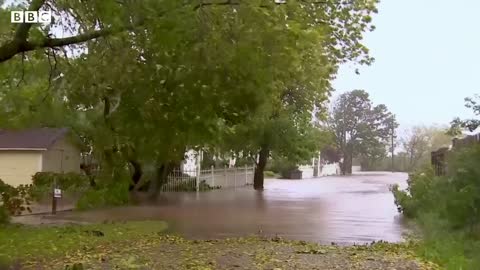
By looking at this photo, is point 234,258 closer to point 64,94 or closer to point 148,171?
point 64,94

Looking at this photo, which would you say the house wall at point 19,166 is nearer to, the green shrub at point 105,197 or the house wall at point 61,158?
the house wall at point 61,158

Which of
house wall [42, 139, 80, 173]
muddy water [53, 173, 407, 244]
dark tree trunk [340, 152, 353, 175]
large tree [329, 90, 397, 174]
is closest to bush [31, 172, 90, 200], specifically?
muddy water [53, 173, 407, 244]

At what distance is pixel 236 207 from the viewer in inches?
894

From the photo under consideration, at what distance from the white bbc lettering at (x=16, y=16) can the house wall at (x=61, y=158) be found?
1985 centimetres

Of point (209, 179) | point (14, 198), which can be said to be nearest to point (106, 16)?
point (14, 198)

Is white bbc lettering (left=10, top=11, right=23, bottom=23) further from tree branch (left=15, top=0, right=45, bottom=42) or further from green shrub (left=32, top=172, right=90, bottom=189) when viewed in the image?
green shrub (left=32, top=172, right=90, bottom=189)

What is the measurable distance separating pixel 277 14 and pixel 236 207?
49.4 feet

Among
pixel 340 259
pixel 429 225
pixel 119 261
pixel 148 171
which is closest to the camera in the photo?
pixel 119 261

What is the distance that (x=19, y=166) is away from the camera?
28031 mm

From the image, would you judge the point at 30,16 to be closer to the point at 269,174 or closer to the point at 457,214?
the point at 457,214

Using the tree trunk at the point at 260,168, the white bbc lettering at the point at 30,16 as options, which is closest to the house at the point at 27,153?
the tree trunk at the point at 260,168

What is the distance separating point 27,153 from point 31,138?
93 centimetres

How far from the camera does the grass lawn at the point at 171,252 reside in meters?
9.98

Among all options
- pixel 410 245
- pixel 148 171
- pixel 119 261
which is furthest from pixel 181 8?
pixel 148 171
